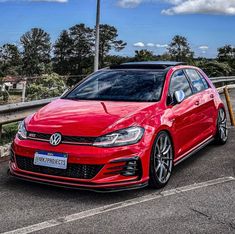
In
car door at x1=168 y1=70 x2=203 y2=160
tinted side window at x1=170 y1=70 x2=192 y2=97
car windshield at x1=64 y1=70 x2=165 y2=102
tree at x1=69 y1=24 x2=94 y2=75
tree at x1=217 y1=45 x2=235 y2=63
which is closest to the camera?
car door at x1=168 y1=70 x2=203 y2=160

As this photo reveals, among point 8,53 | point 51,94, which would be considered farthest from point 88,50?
point 51,94

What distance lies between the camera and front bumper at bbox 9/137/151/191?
4.74 metres

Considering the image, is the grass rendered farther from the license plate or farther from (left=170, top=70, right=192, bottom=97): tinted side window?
(left=170, top=70, right=192, bottom=97): tinted side window

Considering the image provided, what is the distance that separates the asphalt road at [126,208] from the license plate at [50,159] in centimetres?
38

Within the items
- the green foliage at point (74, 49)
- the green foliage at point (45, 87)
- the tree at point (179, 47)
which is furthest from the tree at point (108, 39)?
the green foliage at point (45, 87)

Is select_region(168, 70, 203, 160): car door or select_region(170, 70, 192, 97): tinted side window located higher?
select_region(170, 70, 192, 97): tinted side window

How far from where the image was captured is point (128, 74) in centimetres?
642

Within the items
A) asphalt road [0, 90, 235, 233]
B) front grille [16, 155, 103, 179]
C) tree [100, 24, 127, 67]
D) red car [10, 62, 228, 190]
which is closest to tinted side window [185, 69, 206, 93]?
red car [10, 62, 228, 190]

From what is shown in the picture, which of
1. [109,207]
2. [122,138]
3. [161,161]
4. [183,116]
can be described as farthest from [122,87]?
[109,207]

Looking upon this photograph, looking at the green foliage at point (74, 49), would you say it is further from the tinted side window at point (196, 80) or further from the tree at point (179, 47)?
the tinted side window at point (196, 80)

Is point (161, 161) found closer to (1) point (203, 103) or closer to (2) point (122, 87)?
(2) point (122, 87)

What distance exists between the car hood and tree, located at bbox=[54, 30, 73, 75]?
259ft

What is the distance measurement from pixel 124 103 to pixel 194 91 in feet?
5.15

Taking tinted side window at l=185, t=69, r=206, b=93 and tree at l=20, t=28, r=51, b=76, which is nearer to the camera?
tinted side window at l=185, t=69, r=206, b=93
